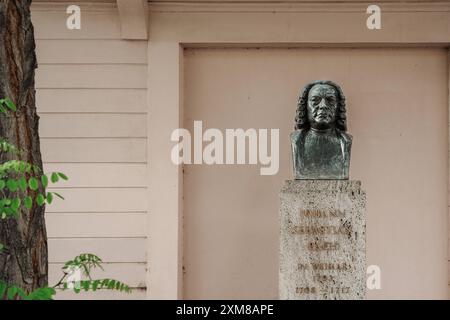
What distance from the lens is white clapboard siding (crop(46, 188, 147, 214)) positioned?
5367 mm

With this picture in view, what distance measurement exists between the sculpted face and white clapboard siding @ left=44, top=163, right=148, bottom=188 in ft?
5.55

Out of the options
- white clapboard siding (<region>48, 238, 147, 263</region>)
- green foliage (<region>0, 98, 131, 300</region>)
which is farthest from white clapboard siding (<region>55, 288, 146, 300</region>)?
green foliage (<region>0, 98, 131, 300</region>)

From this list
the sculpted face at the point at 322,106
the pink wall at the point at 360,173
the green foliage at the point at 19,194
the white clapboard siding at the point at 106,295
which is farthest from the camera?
the pink wall at the point at 360,173

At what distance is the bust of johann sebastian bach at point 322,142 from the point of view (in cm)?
427

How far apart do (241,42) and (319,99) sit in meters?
1.34

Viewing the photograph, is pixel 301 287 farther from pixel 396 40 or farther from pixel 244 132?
pixel 396 40

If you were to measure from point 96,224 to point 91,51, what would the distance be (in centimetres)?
145

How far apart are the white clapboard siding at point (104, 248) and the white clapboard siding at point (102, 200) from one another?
0.82ft

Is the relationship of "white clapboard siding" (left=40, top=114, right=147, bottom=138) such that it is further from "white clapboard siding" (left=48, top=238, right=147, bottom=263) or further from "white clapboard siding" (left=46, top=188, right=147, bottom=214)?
"white clapboard siding" (left=48, top=238, right=147, bottom=263)

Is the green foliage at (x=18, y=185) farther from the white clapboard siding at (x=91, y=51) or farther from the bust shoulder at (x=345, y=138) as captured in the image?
the white clapboard siding at (x=91, y=51)

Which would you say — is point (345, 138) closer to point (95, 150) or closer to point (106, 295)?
point (95, 150)

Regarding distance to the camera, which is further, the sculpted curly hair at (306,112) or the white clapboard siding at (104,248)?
the white clapboard siding at (104,248)

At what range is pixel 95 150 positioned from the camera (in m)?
5.39

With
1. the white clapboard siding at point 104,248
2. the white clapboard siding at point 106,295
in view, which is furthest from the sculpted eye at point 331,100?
the white clapboard siding at point 106,295
